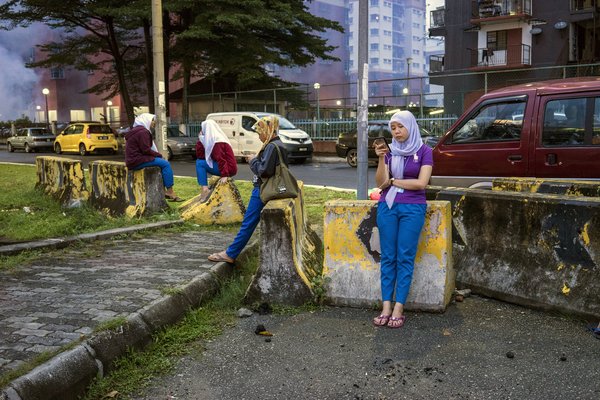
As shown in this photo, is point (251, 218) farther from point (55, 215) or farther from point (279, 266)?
point (55, 215)

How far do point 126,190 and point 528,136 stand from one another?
5805mm

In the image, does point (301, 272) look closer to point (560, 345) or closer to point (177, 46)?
point (560, 345)

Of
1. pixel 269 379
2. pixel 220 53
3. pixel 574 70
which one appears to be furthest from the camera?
pixel 220 53

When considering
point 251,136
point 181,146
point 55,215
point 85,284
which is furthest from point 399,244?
point 181,146

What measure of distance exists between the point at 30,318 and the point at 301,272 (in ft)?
7.11

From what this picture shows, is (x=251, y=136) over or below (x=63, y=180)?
over

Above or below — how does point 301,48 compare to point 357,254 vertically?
above

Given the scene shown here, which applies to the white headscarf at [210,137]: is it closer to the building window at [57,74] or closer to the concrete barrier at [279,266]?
the concrete barrier at [279,266]

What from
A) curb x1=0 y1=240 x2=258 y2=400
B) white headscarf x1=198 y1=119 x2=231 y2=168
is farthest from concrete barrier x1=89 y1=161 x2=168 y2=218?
curb x1=0 y1=240 x2=258 y2=400

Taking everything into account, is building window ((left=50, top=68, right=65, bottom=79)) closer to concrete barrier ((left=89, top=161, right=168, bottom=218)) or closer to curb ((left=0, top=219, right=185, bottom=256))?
concrete barrier ((left=89, top=161, right=168, bottom=218))

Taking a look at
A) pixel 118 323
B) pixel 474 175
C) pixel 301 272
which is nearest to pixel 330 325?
pixel 301 272

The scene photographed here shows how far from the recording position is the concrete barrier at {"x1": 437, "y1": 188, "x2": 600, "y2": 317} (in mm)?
4422

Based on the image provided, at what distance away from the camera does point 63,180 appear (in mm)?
10602

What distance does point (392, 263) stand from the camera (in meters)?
4.62
